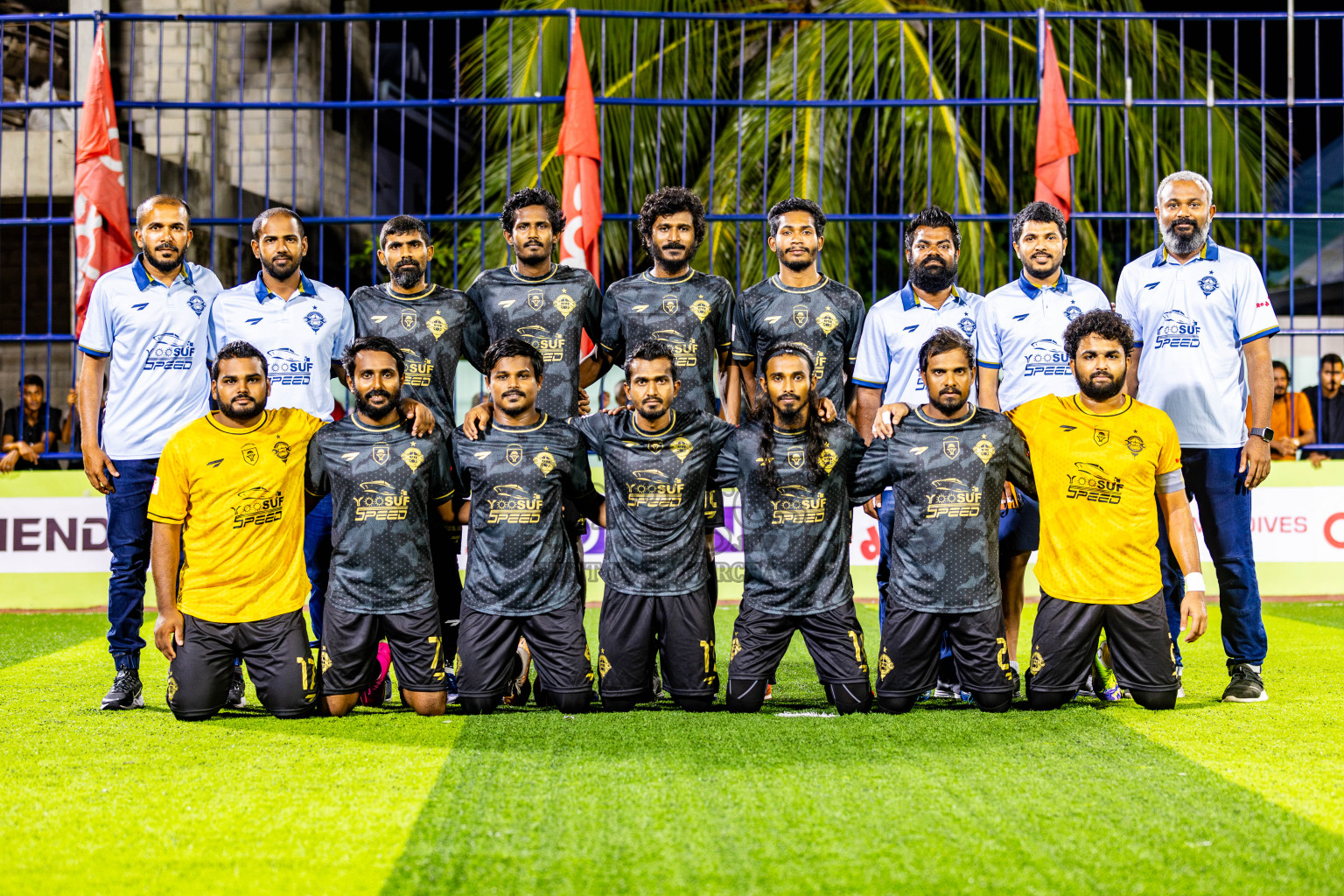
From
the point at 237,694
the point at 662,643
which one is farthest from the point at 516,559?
the point at 237,694

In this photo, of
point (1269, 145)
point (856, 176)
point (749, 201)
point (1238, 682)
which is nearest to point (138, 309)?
point (1238, 682)

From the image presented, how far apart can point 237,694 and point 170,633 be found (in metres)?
0.44

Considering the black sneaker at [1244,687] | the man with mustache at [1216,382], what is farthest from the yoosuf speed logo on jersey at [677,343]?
the black sneaker at [1244,687]

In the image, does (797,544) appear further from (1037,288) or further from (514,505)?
(1037,288)

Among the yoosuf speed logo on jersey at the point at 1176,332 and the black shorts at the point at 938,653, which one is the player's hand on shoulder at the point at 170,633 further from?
the yoosuf speed logo on jersey at the point at 1176,332

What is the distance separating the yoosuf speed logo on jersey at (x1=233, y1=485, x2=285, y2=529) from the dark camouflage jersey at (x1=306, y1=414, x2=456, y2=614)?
150 mm

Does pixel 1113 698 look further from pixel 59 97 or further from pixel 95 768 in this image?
pixel 59 97

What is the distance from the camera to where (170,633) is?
4.53 m

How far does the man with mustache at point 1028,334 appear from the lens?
193 inches

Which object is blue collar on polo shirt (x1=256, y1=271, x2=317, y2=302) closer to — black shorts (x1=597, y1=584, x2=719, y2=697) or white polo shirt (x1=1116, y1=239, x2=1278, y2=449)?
black shorts (x1=597, y1=584, x2=719, y2=697)

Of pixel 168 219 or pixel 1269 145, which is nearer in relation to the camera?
pixel 168 219

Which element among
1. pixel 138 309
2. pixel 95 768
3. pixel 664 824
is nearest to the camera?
pixel 664 824

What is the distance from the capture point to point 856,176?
474 inches

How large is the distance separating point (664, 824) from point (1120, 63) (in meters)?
12.1
